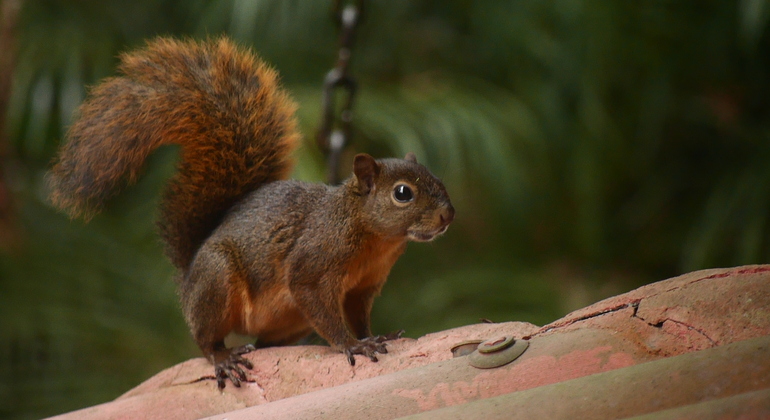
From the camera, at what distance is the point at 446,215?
1.17 metres

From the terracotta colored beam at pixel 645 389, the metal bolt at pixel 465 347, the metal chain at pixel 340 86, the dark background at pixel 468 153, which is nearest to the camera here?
the terracotta colored beam at pixel 645 389

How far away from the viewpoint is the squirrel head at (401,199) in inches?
46.5

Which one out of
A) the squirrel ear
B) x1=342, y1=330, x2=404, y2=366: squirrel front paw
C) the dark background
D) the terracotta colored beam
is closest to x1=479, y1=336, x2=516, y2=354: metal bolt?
the terracotta colored beam

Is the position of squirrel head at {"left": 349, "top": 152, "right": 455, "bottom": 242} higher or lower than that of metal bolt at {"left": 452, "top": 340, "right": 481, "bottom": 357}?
higher

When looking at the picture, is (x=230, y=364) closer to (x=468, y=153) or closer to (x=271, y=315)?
(x=271, y=315)

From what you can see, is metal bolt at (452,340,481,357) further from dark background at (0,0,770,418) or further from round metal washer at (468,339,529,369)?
dark background at (0,0,770,418)

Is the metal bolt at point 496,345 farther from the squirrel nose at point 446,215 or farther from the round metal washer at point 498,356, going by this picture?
the squirrel nose at point 446,215

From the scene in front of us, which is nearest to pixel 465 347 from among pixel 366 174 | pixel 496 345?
pixel 496 345

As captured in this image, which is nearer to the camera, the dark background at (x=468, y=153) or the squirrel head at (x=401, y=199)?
the squirrel head at (x=401, y=199)

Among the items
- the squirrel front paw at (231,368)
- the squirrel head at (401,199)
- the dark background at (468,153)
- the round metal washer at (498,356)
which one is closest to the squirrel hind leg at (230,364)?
the squirrel front paw at (231,368)

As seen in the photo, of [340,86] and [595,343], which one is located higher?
[340,86]

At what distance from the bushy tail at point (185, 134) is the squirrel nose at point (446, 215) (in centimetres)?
41

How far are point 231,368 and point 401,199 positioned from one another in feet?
1.25

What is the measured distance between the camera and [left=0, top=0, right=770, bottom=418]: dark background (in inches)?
87.4
